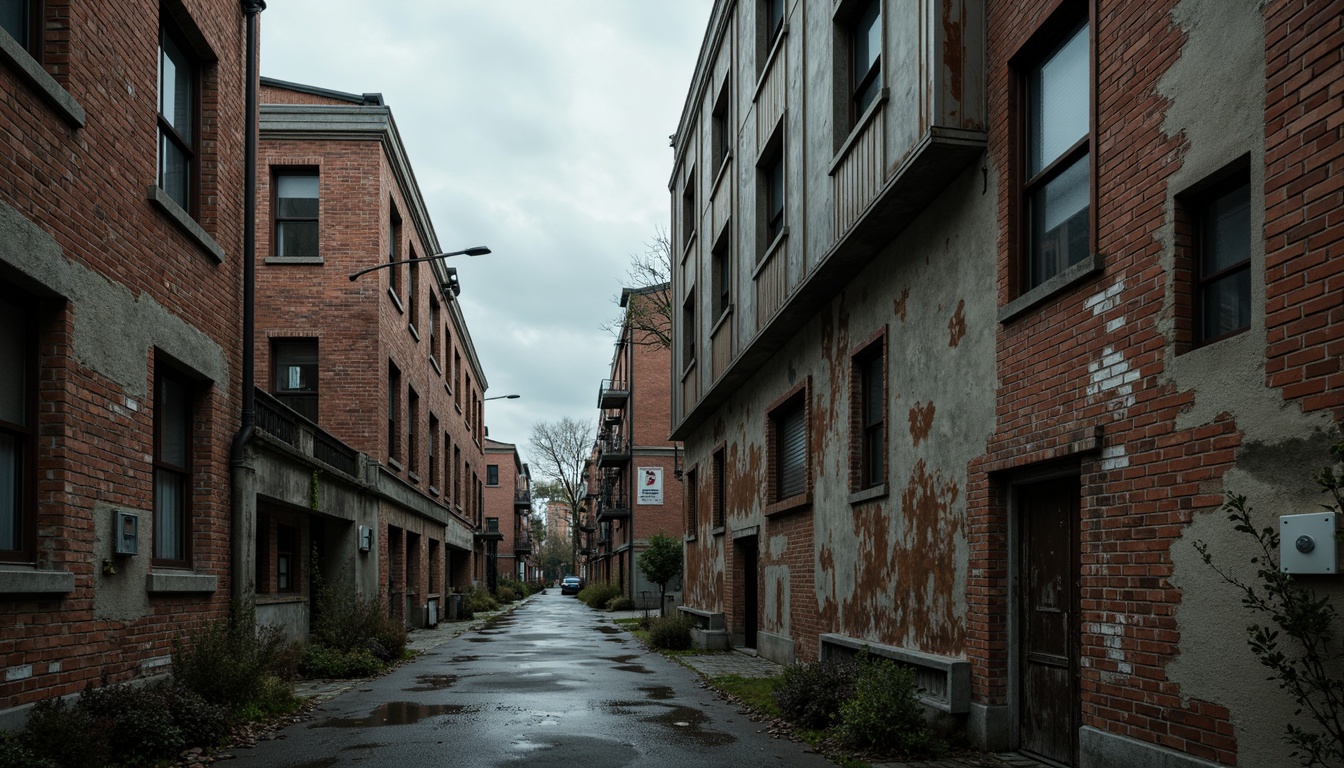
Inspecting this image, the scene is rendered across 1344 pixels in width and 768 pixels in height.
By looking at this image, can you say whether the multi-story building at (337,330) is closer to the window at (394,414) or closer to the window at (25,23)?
the window at (394,414)

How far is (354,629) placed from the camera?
1573cm

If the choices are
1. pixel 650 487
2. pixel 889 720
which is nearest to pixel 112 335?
pixel 889 720

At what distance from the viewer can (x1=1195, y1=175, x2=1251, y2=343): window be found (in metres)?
5.82

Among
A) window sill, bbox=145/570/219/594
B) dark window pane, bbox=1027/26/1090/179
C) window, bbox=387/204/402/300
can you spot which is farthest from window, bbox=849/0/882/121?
window, bbox=387/204/402/300

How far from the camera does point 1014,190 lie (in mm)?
8375

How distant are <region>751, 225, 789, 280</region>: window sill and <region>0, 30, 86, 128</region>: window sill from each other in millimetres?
8359

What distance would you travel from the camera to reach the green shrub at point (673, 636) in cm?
2016

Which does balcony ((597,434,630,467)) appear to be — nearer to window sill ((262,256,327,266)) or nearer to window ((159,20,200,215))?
window sill ((262,256,327,266))

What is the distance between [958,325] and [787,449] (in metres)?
7.26

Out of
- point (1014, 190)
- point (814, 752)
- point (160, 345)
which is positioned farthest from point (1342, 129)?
point (160, 345)

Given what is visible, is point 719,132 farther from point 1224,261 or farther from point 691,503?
point 1224,261

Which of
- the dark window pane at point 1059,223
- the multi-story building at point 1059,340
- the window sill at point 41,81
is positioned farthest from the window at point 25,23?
the dark window pane at point 1059,223

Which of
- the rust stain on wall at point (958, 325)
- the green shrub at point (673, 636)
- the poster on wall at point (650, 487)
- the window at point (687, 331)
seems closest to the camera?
the rust stain on wall at point (958, 325)

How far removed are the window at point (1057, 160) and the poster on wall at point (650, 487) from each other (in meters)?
35.6
